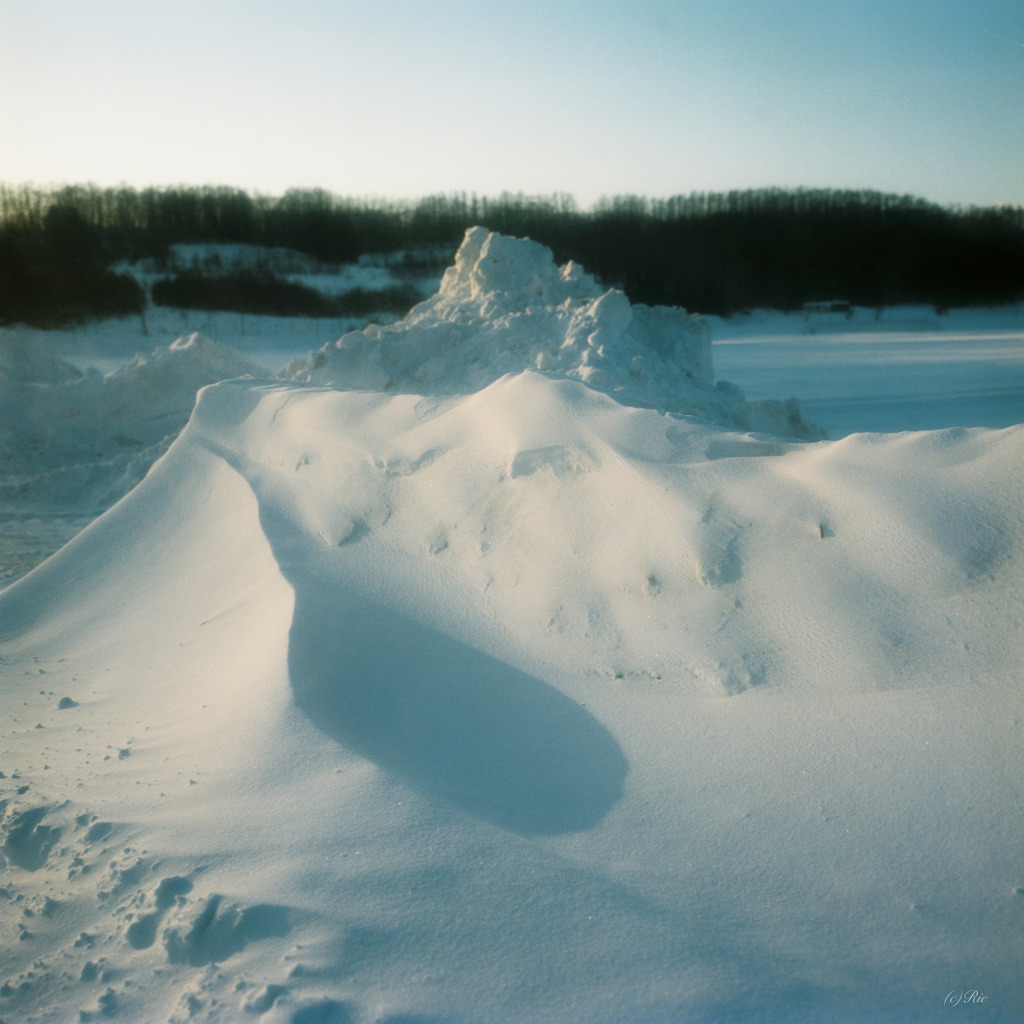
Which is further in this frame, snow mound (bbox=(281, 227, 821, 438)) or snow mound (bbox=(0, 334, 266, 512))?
snow mound (bbox=(0, 334, 266, 512))

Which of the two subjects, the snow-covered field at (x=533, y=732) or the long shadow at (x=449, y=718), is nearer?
the snow-covered field at (x=533, y=732)

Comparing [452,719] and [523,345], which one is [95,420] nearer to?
[523,345]

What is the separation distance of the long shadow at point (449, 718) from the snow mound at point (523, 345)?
2.57m

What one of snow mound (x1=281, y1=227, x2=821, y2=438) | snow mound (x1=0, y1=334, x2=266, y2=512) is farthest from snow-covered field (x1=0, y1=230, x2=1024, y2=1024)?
snow mound (x1=0, y1=334, x2=266, y2=512)

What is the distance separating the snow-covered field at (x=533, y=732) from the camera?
128cm

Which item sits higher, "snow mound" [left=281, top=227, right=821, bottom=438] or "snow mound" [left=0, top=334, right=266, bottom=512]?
"snow mound" [left=281, top=227, right=821, bottom=438]

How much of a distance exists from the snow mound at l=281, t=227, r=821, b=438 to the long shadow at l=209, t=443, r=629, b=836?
8.45 ft

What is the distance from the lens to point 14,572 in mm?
4410

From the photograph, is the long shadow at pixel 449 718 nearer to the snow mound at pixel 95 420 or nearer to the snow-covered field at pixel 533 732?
the snow-covered field at pixel 533 732

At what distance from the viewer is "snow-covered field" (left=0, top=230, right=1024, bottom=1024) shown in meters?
1.28

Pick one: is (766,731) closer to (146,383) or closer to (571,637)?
(571,637)
